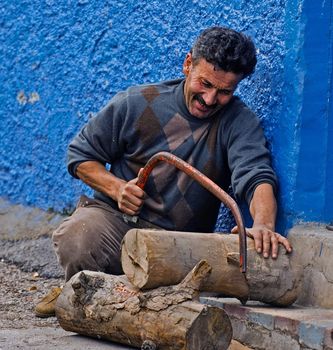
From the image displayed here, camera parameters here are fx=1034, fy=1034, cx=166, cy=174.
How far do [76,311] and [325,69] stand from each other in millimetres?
1628

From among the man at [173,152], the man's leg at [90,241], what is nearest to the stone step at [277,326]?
the man at [173,152]

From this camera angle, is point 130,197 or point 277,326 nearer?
point 277,326

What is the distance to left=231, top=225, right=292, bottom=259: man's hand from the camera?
4500mm

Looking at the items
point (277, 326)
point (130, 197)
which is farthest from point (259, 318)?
point (130, 197)

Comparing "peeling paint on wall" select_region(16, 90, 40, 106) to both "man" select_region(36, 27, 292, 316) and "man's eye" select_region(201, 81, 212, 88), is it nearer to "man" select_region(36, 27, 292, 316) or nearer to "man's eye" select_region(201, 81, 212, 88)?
"man" select_region(36, 27, 292, 316)

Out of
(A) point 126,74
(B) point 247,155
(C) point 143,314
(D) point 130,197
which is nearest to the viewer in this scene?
(C) point 143,314

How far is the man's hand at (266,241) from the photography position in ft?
14.8

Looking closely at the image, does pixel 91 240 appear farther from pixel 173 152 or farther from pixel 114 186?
pixel 173 152

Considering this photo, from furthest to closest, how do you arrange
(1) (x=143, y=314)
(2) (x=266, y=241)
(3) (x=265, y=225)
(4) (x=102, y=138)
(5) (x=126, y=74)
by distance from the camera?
1. (5) (x=126, y=74)
2. (4) (x=102, y=138)
3. (3) (x=265, y=225)
4. (2) (x=266, y=241)
5. (1) (x=143, y=314)

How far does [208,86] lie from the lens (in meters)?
5.02

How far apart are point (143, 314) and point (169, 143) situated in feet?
3.98

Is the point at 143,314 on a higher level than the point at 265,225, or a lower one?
lower

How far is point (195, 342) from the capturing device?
4.07 m

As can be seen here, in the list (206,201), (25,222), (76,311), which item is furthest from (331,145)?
(25,222)
